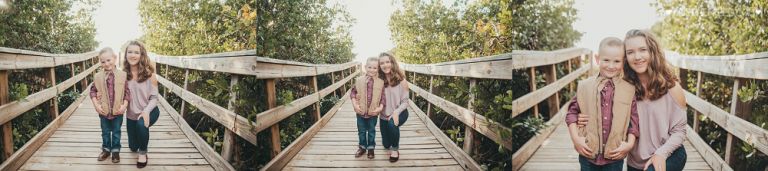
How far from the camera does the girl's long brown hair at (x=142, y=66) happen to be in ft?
8.78

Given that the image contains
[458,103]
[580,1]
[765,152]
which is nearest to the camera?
[765,152]

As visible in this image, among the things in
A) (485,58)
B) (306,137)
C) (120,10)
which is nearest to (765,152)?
(485,58)

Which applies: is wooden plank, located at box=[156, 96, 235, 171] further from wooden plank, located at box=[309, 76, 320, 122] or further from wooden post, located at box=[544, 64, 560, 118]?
wooden post, located at box=[544, 64, 560, 118]

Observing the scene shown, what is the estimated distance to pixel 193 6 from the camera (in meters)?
2.79

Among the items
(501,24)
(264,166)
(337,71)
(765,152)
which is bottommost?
(264,166)

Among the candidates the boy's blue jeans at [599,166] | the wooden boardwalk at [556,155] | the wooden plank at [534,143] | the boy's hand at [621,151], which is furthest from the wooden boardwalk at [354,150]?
the boy's hand at [621,151]

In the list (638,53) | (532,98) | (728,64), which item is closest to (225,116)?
(532,98)

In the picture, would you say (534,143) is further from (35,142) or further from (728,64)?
(35,142)

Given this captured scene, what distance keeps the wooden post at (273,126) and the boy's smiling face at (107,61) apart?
0.86m

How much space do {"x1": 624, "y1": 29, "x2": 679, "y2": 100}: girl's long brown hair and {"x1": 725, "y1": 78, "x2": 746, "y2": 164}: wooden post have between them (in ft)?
1.68

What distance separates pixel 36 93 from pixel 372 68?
192cm

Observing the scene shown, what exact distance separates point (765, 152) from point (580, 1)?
1.17 m

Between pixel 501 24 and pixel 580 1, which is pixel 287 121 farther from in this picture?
pixel 580 1

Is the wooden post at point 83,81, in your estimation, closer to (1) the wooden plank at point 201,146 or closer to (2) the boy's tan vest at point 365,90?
(1) the wooden plank at point 201,146
